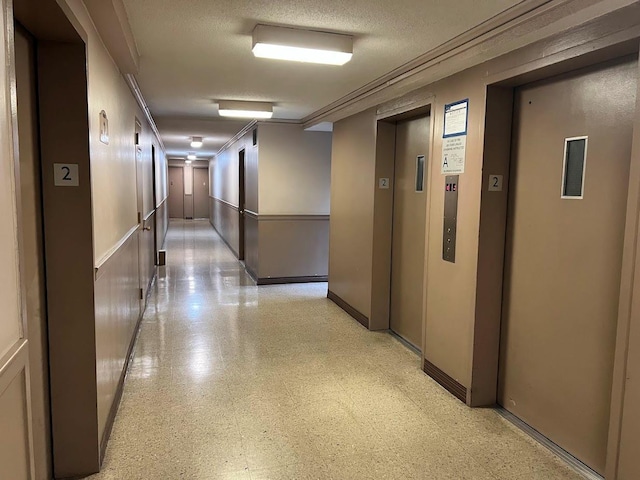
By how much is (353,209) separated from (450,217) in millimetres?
1913

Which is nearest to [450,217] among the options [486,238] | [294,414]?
[486,238]

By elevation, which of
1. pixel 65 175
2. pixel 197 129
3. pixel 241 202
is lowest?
pixel 241 202

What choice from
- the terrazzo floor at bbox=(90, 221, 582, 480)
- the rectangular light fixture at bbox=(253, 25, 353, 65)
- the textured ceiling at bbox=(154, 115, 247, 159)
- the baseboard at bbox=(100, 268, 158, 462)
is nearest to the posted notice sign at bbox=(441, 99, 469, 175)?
the rectangular light fixture at bbox=(253, 25, 353, 65)

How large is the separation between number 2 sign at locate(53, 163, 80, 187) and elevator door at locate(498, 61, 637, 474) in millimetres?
A: 2533

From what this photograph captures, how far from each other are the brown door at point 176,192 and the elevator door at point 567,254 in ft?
54.9

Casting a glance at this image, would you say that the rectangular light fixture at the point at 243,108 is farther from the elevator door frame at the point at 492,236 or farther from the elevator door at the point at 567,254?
the elevator door at the point at 567,254

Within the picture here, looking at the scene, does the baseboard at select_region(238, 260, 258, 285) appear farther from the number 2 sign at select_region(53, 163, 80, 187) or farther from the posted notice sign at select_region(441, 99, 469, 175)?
the number 2 sign at select_region(53, 163, 80, 187)

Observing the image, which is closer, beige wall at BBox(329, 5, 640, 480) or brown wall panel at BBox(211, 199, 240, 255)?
beige wall at BBox(329, 5, 640, 480)

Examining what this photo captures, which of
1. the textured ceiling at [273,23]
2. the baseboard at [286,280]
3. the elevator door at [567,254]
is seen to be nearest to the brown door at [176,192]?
the baseboard at [286,280]

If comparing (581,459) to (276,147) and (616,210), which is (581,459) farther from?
(276,147)

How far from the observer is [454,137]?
3.23m

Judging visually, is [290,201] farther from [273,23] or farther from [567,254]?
[567,254]

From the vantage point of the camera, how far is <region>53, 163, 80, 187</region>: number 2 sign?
2123 mm

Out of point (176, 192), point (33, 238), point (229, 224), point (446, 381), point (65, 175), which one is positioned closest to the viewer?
point (33, 238)
